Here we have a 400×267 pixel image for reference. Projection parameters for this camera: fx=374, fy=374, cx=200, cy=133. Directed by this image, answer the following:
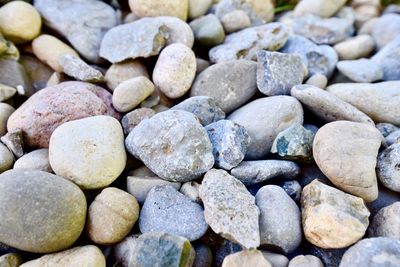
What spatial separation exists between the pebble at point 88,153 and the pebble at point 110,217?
2.2 inches

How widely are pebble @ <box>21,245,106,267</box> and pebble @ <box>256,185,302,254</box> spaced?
36 centimetres

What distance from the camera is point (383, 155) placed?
3.06 feet

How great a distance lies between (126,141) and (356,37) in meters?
1.00

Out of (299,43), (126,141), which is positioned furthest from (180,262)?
(299,43)

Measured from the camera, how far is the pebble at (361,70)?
122cm

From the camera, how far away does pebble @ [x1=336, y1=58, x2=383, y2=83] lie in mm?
1222

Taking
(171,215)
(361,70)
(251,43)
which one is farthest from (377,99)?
(171,215)

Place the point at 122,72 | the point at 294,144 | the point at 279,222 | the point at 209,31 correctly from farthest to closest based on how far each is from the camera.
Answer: the point at 209,31, the point at 122,72, the point at 294,144, the point at 279,222

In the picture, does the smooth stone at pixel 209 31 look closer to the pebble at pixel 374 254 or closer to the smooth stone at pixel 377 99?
the smooth stone at pixel 377 99

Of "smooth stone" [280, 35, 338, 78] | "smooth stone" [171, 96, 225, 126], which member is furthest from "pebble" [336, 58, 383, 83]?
"smooth stone" [171, 96, 225, 126]

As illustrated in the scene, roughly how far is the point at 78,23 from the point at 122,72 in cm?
27

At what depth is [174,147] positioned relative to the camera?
2.99 feet

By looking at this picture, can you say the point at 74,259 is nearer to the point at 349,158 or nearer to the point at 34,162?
the point at 34,162

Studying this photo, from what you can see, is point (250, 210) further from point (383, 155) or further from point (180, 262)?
point (383, 155)
